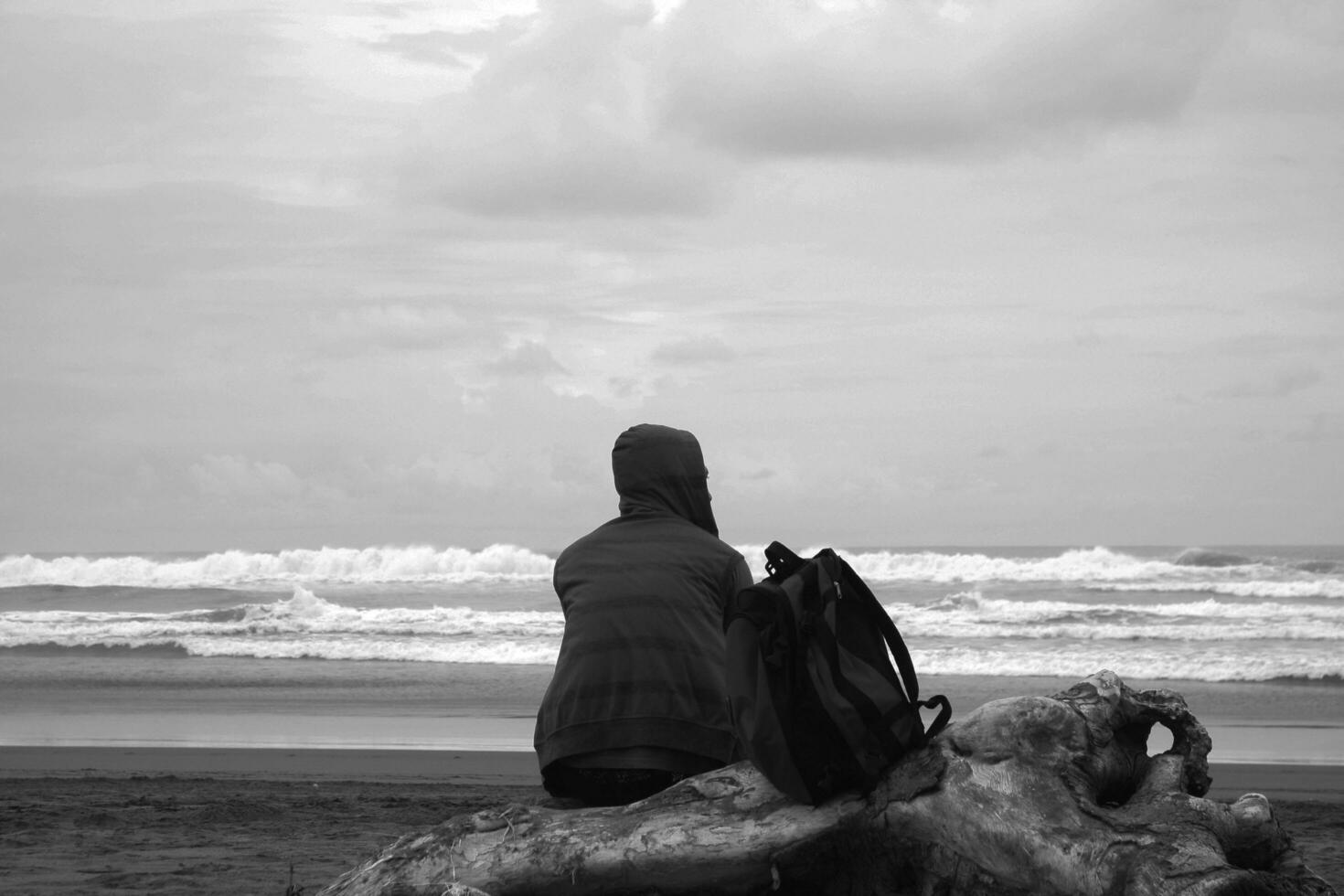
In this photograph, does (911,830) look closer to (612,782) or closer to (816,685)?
(816,685)

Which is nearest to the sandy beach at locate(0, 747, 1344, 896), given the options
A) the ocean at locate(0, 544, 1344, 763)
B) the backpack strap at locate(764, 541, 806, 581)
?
the ocean at locate(0, 544, 1344, 763)

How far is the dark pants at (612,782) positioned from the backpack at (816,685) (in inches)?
16.0

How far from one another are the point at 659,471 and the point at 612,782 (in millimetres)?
934

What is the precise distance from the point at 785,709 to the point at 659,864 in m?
0.58

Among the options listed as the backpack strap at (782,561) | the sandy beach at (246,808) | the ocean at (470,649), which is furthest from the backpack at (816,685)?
the ocean at (470,649)

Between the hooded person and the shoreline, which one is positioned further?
the shoreline

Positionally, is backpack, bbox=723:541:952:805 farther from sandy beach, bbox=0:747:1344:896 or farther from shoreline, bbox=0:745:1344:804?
shoreline, bbox=0:745:1344:804

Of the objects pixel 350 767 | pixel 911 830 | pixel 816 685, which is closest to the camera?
pixel 816 685

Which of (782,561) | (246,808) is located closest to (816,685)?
(782,561)

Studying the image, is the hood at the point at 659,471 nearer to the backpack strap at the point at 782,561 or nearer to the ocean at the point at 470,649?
the backpack strap at the point at 782,561

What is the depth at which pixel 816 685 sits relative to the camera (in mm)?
3203

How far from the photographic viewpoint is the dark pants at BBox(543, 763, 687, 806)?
11.9ft

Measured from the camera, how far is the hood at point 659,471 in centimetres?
378

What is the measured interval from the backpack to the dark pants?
407mm
